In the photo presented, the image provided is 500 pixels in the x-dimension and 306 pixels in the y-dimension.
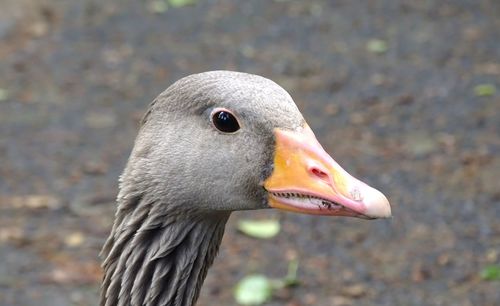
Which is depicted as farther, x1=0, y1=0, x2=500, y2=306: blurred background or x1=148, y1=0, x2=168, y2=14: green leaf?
x1=148, y1=0, x2=168, y2=14: green leaf

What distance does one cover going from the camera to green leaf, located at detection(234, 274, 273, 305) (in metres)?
5.30

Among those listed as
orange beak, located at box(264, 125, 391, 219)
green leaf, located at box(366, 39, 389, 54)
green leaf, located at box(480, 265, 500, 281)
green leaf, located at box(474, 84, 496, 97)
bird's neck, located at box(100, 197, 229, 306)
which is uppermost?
green leaf, located at box(366, 39, 389, 54)

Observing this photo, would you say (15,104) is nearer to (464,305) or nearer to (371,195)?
(464,305)

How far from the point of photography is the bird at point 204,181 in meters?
2.92

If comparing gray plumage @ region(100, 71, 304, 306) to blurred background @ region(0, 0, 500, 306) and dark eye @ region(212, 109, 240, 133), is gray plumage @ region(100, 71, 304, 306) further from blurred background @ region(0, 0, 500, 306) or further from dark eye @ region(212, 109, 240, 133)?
blurred background @ region(0, 0, 500, 306)

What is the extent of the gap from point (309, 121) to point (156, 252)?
4413 mm

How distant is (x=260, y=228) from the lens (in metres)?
6.03

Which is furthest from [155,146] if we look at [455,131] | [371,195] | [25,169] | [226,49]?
[226,49]

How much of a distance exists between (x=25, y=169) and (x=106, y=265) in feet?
12.0

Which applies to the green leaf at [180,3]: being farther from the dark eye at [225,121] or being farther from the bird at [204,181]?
the dark eye at [225,121]

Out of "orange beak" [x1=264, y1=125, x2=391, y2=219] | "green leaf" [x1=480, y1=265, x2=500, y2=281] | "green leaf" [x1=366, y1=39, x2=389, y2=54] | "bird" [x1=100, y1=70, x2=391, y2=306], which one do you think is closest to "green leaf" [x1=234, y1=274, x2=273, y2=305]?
"green leaf" [x1=480, y1=265, x2=500, y2=281]

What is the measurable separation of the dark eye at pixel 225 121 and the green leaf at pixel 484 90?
5.25 meters

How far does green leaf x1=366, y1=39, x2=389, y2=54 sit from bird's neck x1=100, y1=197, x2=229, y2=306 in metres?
6.03

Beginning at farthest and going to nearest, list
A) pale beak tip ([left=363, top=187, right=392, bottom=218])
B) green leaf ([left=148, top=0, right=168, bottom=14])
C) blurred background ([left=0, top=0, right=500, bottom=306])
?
green leaf ([left=148, top=0, right=168, bottom=14]) → blurred background ([left=0, top=0, right=500, bottom=306]) → pale beak tip ([left=363, top=187, right=392, bottom=218])
